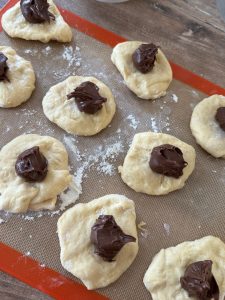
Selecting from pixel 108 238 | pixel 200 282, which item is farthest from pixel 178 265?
pixel 108 238

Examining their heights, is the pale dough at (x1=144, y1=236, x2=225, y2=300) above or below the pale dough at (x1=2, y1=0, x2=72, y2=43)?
below

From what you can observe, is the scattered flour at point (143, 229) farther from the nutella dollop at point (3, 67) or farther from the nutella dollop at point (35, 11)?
the nutella dollop at point (35, 11)

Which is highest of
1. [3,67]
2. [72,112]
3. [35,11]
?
[35,11]

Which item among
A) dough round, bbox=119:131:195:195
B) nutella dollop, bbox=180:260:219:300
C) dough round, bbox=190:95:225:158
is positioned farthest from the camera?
dough round, bbox=190:95:225:158

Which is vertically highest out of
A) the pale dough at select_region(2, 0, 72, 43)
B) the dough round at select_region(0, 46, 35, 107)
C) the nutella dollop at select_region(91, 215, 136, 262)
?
the pale dough at select_region(2, 0, 72, 43)

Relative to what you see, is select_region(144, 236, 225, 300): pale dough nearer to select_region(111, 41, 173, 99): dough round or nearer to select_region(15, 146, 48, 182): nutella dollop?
select_region(15, 146, 48, 182): nutella dollop

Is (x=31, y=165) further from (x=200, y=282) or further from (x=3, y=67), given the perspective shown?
(x=200, y=282)

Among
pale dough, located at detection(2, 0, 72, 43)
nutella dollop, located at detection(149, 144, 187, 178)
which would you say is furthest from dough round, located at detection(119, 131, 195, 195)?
pale dough, located at detection(2, 0, 72, 43)
